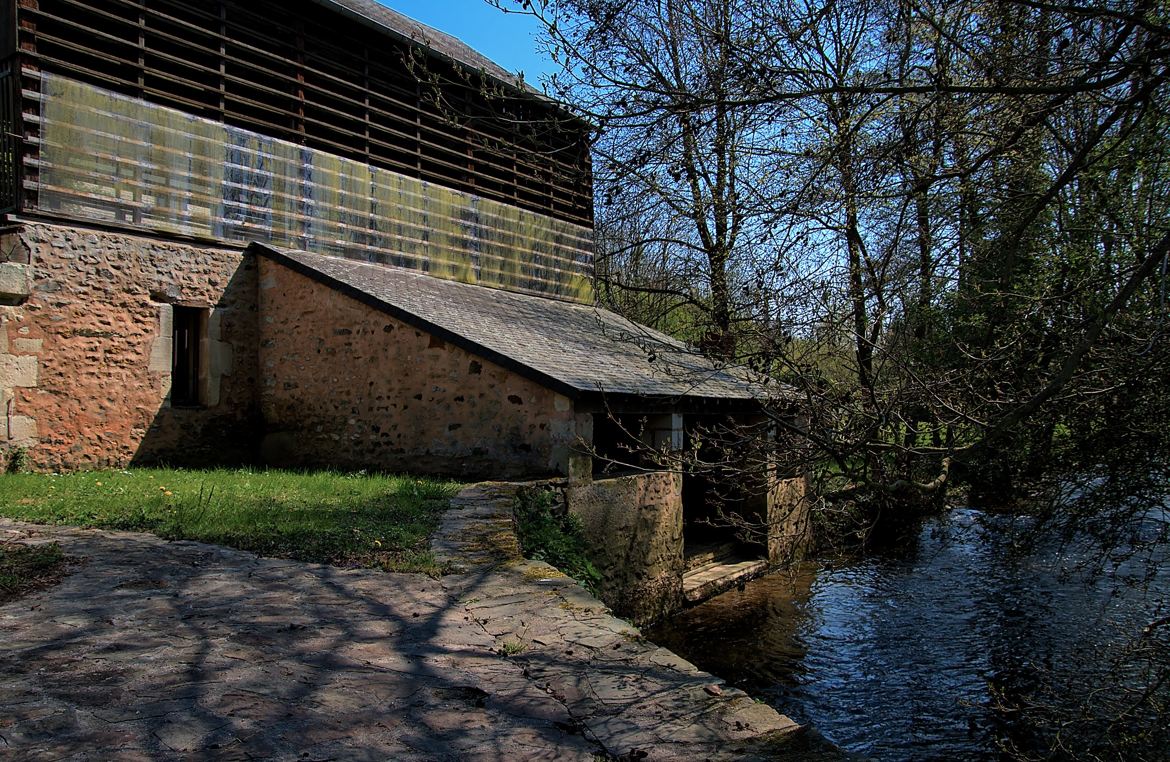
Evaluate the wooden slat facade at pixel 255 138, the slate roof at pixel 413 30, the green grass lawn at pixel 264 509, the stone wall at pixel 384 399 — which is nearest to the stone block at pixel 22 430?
the green grass lawn at pixel 264 509

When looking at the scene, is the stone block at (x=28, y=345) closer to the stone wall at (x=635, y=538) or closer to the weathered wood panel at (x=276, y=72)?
the weathered wood panel at (x=276, y=72)

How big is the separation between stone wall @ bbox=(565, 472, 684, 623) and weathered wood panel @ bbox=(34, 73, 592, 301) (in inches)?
241

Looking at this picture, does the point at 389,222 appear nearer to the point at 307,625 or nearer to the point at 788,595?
the point at 788,595

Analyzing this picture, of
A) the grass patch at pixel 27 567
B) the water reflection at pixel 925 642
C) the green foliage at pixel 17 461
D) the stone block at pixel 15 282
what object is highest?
the stone block at pixel 15 282

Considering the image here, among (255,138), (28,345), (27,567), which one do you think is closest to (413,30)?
(255,138)

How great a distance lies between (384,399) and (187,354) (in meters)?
3.19

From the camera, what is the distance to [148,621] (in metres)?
3.50

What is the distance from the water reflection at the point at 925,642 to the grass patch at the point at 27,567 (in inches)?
217

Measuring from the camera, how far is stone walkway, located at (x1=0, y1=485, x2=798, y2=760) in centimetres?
252

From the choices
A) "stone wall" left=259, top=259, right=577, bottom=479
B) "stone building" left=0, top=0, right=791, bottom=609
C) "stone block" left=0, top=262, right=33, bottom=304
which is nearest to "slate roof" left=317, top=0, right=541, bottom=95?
"stone building" left=0, top=0, right=791, bottom=609

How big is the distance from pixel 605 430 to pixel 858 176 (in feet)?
20.4

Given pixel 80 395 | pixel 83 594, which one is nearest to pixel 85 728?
pixel 83 594

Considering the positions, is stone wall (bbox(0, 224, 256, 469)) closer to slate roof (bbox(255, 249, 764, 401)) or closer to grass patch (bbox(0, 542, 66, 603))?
slate roof (bbox(255, 249, 764, 401))

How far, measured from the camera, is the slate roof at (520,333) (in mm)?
8328
